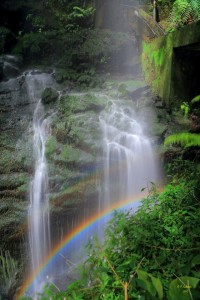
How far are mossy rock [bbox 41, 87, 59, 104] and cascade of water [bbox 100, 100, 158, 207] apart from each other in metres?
2.41

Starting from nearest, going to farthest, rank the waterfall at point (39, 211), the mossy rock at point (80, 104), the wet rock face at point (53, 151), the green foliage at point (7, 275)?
the green foliage at point (7, 275) < the waterfall at point (39, 211) < the wet rock face at point (53, 151) < the mossy rock at point (80, 104)

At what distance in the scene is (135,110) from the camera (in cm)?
936

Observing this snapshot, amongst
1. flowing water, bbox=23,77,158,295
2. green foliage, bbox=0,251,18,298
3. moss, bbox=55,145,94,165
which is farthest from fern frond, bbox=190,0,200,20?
green foliage, bbox=0,251,18,298

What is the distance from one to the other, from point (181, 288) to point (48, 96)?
9183 millimetres

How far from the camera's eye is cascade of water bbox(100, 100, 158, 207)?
23.9 ft

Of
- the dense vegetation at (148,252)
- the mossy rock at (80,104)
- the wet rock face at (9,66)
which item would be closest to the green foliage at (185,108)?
the mossy rock at (80,104)

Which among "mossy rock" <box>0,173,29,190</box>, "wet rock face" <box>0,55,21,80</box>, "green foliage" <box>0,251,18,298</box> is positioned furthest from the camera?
"wet rock face" <box>0,55,21,80</box>

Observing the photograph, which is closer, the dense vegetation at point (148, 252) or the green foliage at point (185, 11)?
the dense vegetation at point (148, 252)

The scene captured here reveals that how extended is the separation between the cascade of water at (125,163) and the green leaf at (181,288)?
586cm

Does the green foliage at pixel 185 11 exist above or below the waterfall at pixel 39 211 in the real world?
above

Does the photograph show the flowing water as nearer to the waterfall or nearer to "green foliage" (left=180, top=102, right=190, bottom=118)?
the waterfall

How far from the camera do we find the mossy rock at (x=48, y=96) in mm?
9680

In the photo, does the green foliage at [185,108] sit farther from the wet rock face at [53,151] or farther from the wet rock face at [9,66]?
the wet rock face at [9,66]

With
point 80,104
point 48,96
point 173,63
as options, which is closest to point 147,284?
point 173,63
